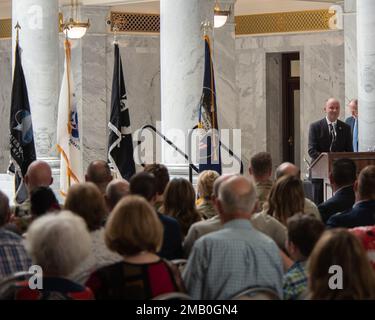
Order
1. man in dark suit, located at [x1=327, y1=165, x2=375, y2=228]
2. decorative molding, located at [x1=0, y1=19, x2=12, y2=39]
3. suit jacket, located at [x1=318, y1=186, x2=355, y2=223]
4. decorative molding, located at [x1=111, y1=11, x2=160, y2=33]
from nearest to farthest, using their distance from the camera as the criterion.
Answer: man in dark suit, located at [x1=327, y1=165, x2=375, y2=228] < suit jacket, located at [x1=318, y1=186, x2=355, y2=223] < decorative molding, located at [x1=111, y1=11, x2=160, y2=33] < decorative molding, located at [x1=0, y1=19, x2=12, y2=39]

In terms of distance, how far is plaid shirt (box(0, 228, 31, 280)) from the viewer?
6.32 metres

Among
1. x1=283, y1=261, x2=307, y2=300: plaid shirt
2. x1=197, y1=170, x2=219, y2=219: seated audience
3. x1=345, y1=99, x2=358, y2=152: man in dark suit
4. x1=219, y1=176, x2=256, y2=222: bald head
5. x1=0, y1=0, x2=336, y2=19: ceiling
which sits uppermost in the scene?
x1=0, y1=0, x2=336, y2=19: ceiling

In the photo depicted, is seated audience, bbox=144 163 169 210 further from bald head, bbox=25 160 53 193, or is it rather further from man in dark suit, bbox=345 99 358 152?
man in dark suit, bbox=345 99 358 152

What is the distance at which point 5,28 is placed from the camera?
2138 cm

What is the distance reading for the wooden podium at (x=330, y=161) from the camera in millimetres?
11820

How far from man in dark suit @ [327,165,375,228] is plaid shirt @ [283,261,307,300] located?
2084 mm

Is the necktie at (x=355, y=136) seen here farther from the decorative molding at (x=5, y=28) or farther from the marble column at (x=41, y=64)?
the decorative molding at (x=5, y=28)

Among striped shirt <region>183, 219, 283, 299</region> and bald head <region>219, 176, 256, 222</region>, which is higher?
bald head <region>219, 176, 256, 222</region>

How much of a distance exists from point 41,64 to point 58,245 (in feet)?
30.0

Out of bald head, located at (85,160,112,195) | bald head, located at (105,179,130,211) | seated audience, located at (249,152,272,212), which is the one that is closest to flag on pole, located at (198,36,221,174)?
bald head, located at (85,160,112,195)
